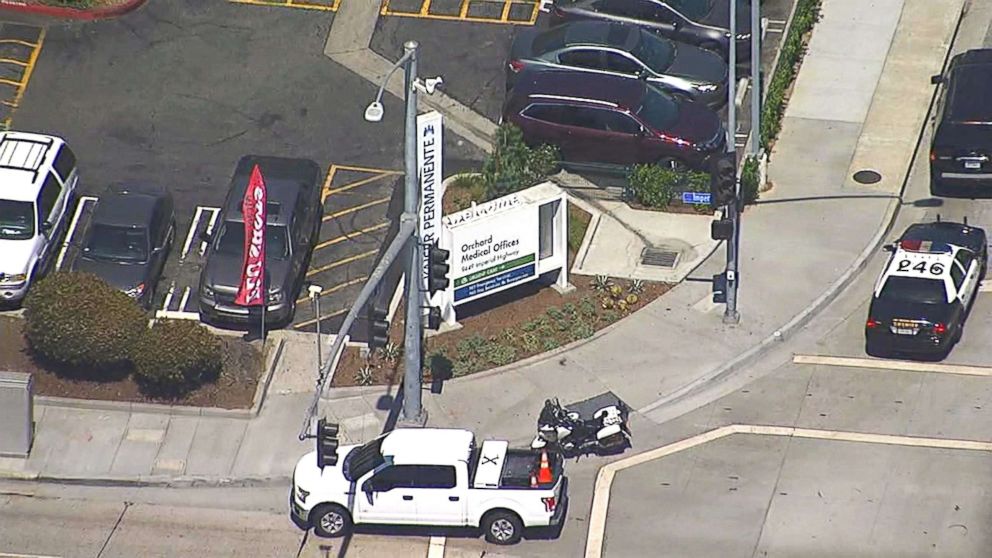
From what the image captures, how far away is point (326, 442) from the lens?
113 ft

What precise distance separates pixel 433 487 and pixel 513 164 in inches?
404

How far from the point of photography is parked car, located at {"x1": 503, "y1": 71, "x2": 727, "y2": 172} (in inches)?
1734

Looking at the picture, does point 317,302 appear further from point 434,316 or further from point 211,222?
point 211,222

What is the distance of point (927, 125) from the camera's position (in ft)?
151

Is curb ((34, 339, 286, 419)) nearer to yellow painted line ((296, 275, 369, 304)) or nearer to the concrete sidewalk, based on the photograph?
the concrete sidewalk

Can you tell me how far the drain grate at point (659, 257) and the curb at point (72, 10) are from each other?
48.6 ft

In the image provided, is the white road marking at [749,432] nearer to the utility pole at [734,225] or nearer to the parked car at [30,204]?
the utility pole at [734,225]

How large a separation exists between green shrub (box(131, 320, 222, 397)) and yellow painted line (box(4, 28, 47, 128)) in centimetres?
1003

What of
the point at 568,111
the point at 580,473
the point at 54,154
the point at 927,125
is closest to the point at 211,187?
the point at 54,154

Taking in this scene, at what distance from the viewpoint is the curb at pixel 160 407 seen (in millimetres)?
38938

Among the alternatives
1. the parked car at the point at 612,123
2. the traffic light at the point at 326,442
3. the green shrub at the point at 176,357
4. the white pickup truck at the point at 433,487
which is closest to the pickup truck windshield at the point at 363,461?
the white pickup truck at the point at 433,487

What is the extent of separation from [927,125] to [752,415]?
34.5 feet

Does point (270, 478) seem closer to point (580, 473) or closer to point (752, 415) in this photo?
point (580, 473)

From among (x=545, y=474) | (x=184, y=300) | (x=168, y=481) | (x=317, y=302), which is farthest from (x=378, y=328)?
(x=184, y=300)
